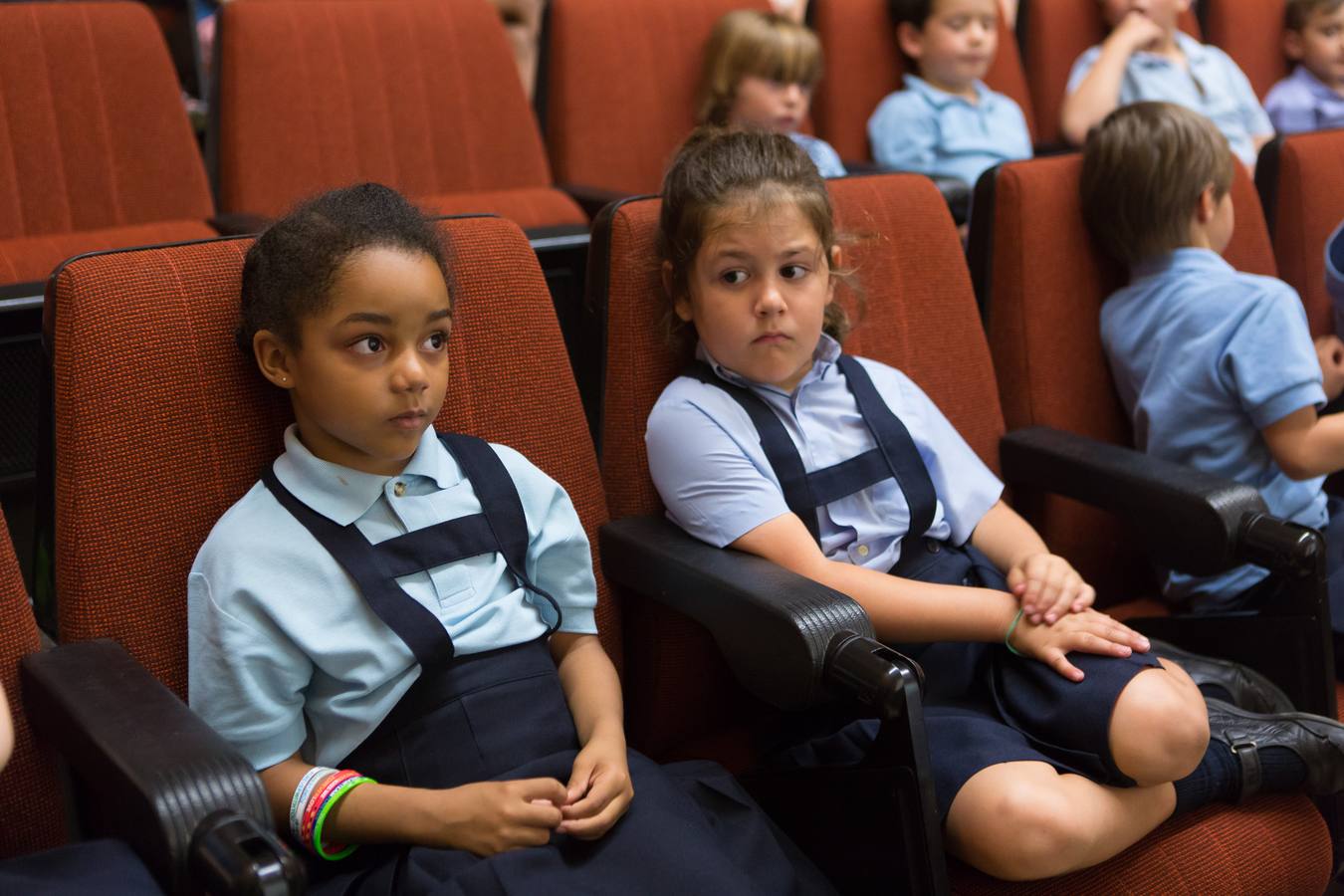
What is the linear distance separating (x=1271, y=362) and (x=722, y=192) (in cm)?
73

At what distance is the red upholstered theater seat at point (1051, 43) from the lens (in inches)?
120

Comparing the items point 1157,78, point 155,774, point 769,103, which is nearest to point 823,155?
point 769,103

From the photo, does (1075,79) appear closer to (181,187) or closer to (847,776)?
(181,187)

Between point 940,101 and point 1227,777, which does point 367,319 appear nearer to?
point 1227,777

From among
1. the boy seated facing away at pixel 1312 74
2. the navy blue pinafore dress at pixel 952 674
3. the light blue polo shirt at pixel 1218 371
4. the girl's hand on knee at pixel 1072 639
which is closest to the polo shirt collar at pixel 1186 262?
the light blue polo shirt at pixel 1218 371

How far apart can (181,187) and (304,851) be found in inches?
54.5

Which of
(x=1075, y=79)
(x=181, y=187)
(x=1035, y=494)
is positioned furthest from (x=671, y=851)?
(x=1075, y=79)

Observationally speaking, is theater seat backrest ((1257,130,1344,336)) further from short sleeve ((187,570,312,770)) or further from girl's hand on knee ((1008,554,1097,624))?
short sleeve ((187,570,312,770))

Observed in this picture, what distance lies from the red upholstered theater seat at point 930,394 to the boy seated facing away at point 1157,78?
1343 mm

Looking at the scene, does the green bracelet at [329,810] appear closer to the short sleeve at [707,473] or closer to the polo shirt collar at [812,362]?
the short sleeve at [707,473]

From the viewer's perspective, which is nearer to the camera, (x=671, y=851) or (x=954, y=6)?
(x=671, y=851)

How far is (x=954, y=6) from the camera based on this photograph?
260cm

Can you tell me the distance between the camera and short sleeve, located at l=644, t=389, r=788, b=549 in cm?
133

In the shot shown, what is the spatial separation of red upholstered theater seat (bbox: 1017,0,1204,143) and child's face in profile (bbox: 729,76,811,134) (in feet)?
2.46
